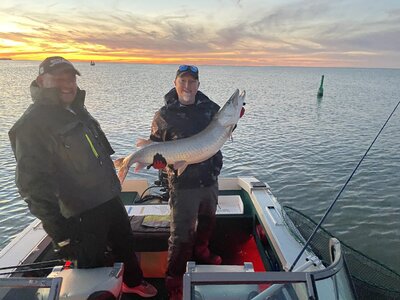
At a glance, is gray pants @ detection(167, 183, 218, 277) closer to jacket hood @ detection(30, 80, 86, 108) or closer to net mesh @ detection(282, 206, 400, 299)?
net mesh @ detection(282, 206, 400, 299)

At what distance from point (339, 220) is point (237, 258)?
692cm

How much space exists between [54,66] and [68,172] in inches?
42.5

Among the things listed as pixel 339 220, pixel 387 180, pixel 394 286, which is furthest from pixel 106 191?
pixel 387 180

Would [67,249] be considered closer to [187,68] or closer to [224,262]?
[187,68]

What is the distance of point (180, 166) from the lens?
4.32 metres

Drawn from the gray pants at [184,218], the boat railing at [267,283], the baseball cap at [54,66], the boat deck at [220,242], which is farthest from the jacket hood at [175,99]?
the boat railing at [267,283]

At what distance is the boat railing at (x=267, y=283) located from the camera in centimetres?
213

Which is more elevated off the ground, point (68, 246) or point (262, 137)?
point (68, 246)

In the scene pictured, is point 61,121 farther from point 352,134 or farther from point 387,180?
point 352,134

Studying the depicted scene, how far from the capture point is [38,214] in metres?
3.20

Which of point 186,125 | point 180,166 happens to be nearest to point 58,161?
point 180,166

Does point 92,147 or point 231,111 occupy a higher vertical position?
point 231,111

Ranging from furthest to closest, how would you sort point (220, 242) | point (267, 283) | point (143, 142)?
point (220, 242), point (143, 142), point (267, 283)

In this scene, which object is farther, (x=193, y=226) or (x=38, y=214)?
(x=193, y=226)
